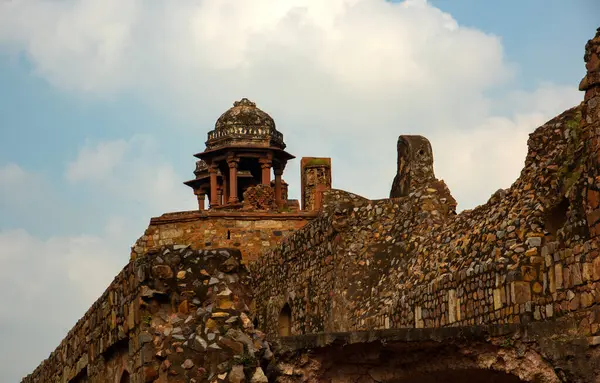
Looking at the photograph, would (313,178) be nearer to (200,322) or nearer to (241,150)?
(241,150)

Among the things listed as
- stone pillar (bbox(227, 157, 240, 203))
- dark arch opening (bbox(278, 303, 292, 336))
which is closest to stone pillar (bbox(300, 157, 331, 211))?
stone pillar (bbox(227, 157, 240, 203))

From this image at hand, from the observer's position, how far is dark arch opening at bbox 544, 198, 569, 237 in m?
11.0

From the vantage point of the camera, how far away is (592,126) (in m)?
10.1

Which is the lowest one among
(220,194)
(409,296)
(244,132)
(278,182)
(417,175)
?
→ (409,296)

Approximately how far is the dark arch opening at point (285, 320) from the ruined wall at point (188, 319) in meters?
9.62

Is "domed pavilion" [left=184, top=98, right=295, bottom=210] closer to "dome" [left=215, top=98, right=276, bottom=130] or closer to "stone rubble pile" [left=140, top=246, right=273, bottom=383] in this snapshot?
"dome" [left=215, top=98, right=276, bottom=130]

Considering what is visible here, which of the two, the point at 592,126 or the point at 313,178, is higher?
the point at 313,178

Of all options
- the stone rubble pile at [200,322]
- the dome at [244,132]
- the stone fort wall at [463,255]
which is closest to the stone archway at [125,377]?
the stone rubble pile at [200,322]

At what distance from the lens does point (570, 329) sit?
9.37 metres

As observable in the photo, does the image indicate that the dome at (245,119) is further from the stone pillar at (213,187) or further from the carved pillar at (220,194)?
the carved pillar at (220,194)

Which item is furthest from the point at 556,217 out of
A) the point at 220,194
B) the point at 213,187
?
the point at 220,194

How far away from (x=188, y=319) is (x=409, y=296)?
17.8 ft

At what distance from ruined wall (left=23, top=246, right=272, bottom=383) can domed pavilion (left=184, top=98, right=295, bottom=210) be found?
24737 millimetres

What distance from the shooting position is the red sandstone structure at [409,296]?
9.04 metres
